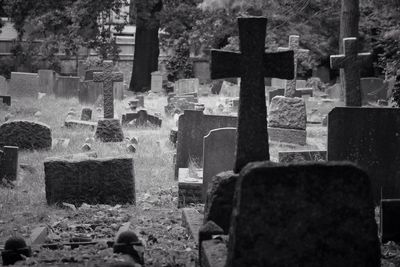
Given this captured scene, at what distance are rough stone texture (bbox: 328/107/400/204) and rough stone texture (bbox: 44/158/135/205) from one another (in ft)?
8.83

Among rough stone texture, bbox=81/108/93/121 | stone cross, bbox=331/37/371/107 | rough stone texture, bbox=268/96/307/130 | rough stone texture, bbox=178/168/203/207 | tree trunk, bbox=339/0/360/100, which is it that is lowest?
rough stone texture, bbox=178/168/203/207

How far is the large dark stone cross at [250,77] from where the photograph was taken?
6922 mm

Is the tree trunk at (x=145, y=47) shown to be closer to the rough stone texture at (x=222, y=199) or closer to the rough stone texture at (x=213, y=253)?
the rough stone texture at (x=222, y=199)

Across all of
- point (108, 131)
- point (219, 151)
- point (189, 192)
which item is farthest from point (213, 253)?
point (108, 131)

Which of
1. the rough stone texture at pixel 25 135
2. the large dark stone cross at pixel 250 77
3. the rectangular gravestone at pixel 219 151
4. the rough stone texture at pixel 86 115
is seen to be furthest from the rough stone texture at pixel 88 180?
the rough stone texture at pixel 86 115

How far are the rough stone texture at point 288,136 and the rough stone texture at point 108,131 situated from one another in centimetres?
333

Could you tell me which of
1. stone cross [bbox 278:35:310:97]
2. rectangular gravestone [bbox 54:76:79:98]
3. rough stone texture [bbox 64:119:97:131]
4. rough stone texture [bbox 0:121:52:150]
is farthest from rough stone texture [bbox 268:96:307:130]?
rectangular gravestone [bbox 54:76:79:98]

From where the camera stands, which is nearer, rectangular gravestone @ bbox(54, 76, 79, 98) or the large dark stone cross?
the large dark stone cross

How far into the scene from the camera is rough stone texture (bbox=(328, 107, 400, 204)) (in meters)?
9.31

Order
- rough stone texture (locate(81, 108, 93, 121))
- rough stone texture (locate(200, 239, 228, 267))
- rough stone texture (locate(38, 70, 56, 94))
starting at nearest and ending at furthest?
rough stone texture (locate(200, 239, 228, 267)) < rough stone texture (locate(81, 108, 93, 121)) < rough stone texture (locate(38, 70, 56, 94))

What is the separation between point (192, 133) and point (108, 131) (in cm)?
412

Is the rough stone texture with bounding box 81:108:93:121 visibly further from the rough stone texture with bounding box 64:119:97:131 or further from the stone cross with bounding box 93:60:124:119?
the stone cross with bounding box 93:60:124:119

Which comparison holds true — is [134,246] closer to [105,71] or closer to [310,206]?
[310,206]

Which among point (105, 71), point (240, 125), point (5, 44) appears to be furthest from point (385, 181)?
point (5, 44)
